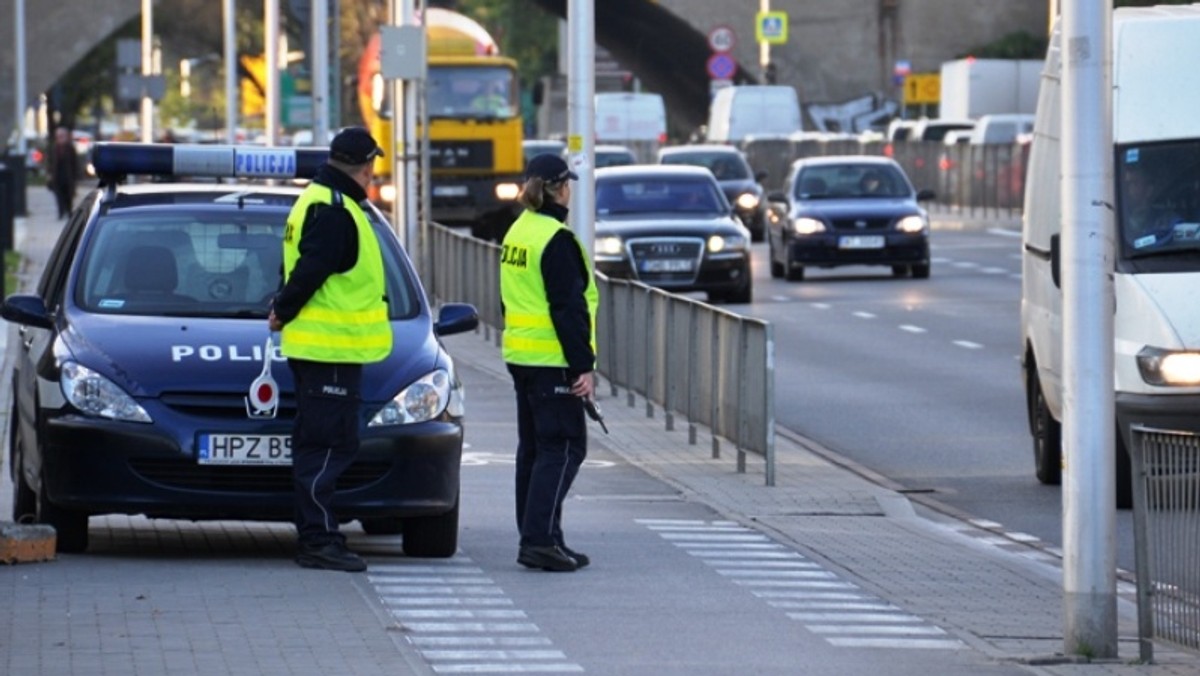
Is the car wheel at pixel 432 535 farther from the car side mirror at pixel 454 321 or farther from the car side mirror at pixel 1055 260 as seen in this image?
the car side mirror at pixel 1055 260

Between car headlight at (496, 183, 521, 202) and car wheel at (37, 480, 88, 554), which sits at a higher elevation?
car headlight at (496, 183, 521, 202)

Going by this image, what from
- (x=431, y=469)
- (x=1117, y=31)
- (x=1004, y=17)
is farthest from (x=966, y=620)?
(x=1004, y=17)

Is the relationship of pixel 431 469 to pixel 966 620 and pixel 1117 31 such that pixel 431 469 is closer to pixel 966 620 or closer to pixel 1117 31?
pixel 966 620

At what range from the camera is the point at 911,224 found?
3672cm

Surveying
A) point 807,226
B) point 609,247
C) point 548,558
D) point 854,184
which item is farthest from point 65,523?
point 854,184

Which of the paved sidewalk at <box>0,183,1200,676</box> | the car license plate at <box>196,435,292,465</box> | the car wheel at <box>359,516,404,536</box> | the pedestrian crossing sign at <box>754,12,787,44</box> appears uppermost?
the pedestrian crossing sign at <box>754,12,787,44</box>

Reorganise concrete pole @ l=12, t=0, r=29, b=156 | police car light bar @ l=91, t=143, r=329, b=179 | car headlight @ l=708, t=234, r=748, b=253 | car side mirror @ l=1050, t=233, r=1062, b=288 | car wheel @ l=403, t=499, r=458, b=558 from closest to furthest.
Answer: car wheel @ l=403, t=499, r=458, b=558
police car light bar @ l=91, t=143, r=329, b=179
car side mirror @ l=1050, t=233, r=1062, b=288
car headlight @ l=708, t=234, r=748, b=253
concrete pole @ l=12, t=0, r=29, b=156

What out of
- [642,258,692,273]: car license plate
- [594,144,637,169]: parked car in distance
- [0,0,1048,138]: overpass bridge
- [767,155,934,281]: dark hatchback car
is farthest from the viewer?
[0,0,1048,138]: overpass bridge

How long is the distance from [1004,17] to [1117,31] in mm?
66589

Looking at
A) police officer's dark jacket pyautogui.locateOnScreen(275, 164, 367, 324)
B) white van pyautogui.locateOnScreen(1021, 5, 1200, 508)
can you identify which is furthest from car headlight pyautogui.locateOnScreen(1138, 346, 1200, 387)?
police officer's dark jacket pyautogui.locateOnScreen(275, 164, 367, 324)

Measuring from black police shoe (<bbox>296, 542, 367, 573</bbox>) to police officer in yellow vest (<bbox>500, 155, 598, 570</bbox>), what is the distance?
2.38 ft

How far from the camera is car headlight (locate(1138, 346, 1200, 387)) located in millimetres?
14703

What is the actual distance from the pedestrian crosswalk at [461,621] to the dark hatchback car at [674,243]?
2008cm

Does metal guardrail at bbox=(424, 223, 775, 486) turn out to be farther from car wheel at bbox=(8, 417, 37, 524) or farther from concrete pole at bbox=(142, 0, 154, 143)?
concrete pole at bbox=(142, 0, 154, 143)
